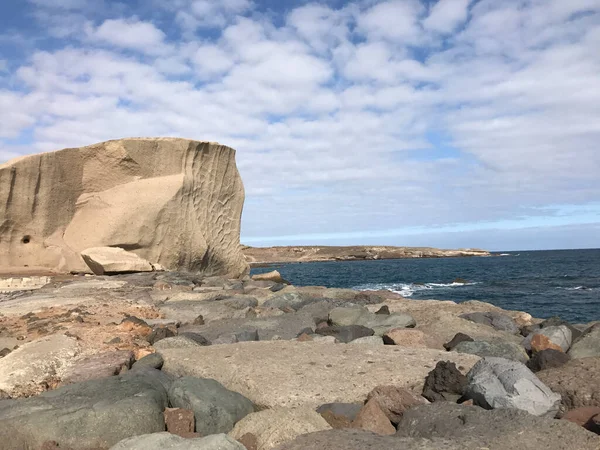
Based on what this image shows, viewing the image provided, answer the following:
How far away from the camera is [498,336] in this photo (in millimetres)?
7270

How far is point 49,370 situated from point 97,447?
5.57 feet

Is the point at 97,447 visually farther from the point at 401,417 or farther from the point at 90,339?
the point at 90,339

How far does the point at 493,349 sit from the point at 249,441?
11.4 ft

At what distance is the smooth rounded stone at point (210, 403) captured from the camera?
4031mm

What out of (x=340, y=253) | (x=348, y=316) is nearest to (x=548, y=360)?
(x=348, y=316)

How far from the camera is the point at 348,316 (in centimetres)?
792

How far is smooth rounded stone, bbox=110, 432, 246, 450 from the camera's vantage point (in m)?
3.24

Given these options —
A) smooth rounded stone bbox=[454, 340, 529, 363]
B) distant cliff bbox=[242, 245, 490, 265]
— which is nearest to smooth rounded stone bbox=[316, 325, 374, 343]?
smooth rounded stone bbox=[454, 340, 529, 363]

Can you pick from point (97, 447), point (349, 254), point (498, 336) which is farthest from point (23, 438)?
point (349, 254)

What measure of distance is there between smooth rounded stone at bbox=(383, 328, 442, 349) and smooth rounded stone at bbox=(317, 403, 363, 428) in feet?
7.09

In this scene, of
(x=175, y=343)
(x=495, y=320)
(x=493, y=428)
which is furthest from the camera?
(x=495, y=320)

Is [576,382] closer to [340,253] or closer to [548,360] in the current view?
[548,360]

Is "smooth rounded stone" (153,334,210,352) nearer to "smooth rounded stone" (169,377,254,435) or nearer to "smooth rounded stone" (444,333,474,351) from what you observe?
"smooth rounded stone" (169,377,254,435)

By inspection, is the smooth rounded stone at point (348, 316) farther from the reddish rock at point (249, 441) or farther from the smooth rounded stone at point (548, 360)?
the reddish rock at point (249, 441)
